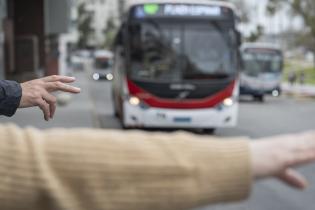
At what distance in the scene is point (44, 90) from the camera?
2.80 m

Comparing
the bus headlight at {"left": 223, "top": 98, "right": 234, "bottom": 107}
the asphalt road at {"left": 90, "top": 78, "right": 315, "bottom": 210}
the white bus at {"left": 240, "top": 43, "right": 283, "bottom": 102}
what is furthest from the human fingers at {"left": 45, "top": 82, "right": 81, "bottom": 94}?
the white bus at {"left": 240, "top": 43, "right": 283, "bottom": 102}

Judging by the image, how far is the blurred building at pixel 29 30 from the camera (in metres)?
26.1

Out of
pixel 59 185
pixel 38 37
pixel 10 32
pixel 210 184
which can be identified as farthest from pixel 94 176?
pixel 38 37

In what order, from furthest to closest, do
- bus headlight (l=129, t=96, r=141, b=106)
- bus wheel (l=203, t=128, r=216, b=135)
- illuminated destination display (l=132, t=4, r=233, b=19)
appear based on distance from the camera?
bus wheel (l=203, t=128, r=216, b=135)
illuminated destination display (l=132, t=4, r=233, b=19)
bus headlight (l=129, t=96, r=141, b=106)

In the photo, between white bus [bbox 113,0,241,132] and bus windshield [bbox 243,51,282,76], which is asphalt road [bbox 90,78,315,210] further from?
bus windshield [bbox 243,51,282,76]

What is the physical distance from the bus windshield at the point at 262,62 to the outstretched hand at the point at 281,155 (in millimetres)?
30603

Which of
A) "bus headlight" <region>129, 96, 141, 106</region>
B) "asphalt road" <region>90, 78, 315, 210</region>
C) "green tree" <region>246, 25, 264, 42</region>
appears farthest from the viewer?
"green tree" <region>246, 25, 264, 42</region>

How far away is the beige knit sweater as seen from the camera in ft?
4.70

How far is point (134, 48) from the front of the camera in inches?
579

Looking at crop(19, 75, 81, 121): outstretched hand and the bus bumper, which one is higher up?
crop(19, 75, 81, 121): outstretched hand

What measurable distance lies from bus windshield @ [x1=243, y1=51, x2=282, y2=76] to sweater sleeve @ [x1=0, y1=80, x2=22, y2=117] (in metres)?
29.3

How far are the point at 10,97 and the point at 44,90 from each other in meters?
0.16

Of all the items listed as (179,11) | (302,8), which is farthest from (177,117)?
(302,8)

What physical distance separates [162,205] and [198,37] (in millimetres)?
13469
